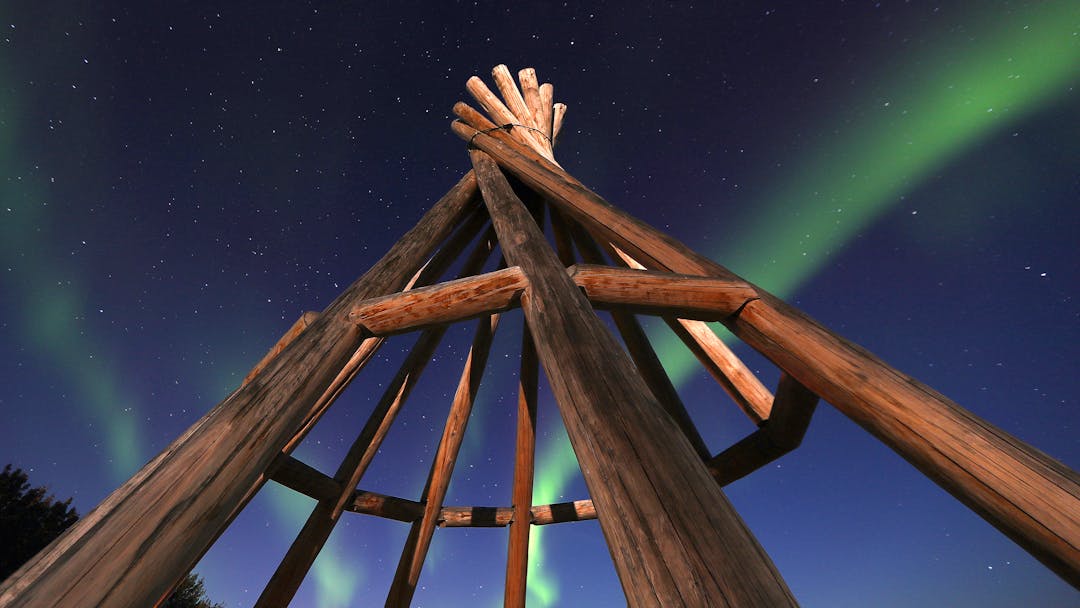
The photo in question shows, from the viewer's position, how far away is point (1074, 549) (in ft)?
3.31

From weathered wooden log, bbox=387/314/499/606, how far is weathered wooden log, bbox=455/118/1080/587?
2.58 meters

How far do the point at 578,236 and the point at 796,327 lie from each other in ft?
8.31

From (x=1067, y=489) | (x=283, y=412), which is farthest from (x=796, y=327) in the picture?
(x=283, y=412)

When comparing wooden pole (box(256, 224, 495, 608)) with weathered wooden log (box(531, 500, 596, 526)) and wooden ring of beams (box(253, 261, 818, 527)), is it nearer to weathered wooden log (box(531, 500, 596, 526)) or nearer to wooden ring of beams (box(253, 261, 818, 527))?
wooden ring of beams (box(253, 261, 818, 527))

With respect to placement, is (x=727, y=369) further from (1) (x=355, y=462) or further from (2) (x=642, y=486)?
(1) (x=355, y=462)

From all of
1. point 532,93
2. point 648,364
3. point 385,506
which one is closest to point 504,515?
point 385,506

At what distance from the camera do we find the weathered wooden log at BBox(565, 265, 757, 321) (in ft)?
6.01

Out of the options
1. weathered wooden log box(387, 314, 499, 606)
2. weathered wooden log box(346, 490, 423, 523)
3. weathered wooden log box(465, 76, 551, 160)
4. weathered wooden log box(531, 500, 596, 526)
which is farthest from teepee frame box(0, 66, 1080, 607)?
weathered wooden log box(531, 500, 596, 526)

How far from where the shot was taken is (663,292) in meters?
1.91

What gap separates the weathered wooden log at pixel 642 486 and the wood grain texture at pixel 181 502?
2.92 ft

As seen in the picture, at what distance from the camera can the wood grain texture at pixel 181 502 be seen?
0.96 metres

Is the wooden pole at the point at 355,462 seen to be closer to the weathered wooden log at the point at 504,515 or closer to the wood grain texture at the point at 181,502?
the wood grain texture at the point at 181,502

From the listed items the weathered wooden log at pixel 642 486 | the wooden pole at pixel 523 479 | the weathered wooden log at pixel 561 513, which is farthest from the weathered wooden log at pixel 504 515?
the weathered wooden log at pixel 642 486

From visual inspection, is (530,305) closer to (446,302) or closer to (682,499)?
(446,302)
